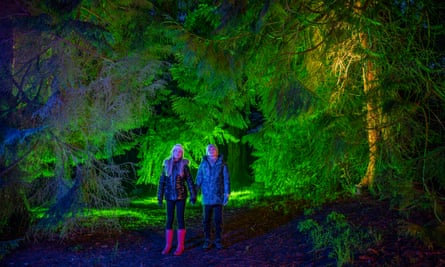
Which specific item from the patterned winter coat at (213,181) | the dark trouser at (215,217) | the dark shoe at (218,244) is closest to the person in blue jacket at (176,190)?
the patterned winter coat at (213,181)

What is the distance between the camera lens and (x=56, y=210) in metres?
7.12

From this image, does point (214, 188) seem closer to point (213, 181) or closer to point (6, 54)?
point (213, 181)

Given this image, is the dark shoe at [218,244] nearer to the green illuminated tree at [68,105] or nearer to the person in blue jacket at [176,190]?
the person in blue jacket at [176,190]

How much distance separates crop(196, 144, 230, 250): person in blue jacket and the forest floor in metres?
0.40

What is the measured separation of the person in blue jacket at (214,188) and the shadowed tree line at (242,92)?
4.21ft

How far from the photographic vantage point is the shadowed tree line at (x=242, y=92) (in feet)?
17.4

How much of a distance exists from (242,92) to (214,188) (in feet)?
13.0

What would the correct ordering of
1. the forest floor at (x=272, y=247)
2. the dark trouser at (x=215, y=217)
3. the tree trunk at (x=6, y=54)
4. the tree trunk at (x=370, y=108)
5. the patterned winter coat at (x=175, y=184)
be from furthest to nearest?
1. the tree trunk at (x=6, y=54)
2. the dark trouser at (x=215, y=217)
3. the patterned winter coat at (x=175, y=184)
4. the tree trunk at (x=370, y=108)
5. the forest floor at (x=272, y=247)

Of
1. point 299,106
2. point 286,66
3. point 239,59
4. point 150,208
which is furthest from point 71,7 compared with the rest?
point 150,208

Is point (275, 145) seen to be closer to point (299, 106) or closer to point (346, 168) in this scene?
point (346, 168)

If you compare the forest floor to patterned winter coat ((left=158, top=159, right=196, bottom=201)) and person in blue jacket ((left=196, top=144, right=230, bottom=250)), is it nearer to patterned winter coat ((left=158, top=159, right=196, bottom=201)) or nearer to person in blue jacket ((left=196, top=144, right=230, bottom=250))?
person in blue jacket ((left=196, top=144, right=230, bottom=250))

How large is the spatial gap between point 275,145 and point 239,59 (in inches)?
189

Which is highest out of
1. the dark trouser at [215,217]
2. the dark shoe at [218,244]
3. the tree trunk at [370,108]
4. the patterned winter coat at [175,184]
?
the tree trunk at [370,108]

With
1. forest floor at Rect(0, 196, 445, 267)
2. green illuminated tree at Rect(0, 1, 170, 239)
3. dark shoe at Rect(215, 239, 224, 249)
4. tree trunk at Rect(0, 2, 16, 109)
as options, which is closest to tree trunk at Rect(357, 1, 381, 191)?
forest floor at Rect(0, 196, 445, 267)
